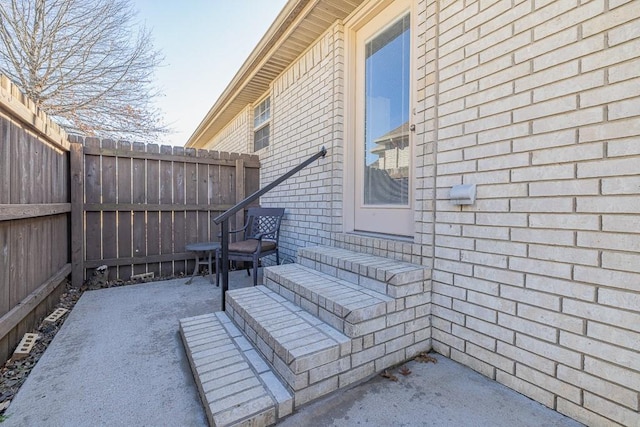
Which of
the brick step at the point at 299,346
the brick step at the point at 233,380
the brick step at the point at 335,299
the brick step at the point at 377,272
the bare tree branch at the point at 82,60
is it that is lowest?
the brick step at the point at 233,380

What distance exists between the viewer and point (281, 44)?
3520mm

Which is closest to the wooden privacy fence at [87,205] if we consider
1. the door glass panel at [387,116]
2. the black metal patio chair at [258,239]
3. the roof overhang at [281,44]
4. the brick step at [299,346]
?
the black metal patio chair at [258,239]

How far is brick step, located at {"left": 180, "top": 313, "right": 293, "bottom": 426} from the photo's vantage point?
134 cm

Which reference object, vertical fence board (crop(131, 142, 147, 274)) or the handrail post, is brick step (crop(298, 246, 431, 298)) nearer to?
the handrail post

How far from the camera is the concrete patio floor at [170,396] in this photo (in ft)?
4.63

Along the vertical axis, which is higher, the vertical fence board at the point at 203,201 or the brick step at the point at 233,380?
the vertical fence board at the point at 203,201

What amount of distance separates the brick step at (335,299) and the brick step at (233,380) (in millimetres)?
443

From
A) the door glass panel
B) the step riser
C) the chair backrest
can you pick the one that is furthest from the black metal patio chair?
the door glass panel

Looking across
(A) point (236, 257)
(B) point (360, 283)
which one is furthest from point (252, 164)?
(B) point (360, 283)

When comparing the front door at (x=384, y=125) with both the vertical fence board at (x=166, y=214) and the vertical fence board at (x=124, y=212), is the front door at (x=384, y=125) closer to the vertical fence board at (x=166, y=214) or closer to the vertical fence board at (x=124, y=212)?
the vertical fence board at (x=166, y=214)

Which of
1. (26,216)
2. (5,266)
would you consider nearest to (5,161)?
(26,216)

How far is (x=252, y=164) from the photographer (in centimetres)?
491

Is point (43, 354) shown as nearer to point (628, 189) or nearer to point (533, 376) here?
point (533, 376)

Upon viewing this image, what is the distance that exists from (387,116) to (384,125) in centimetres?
8
